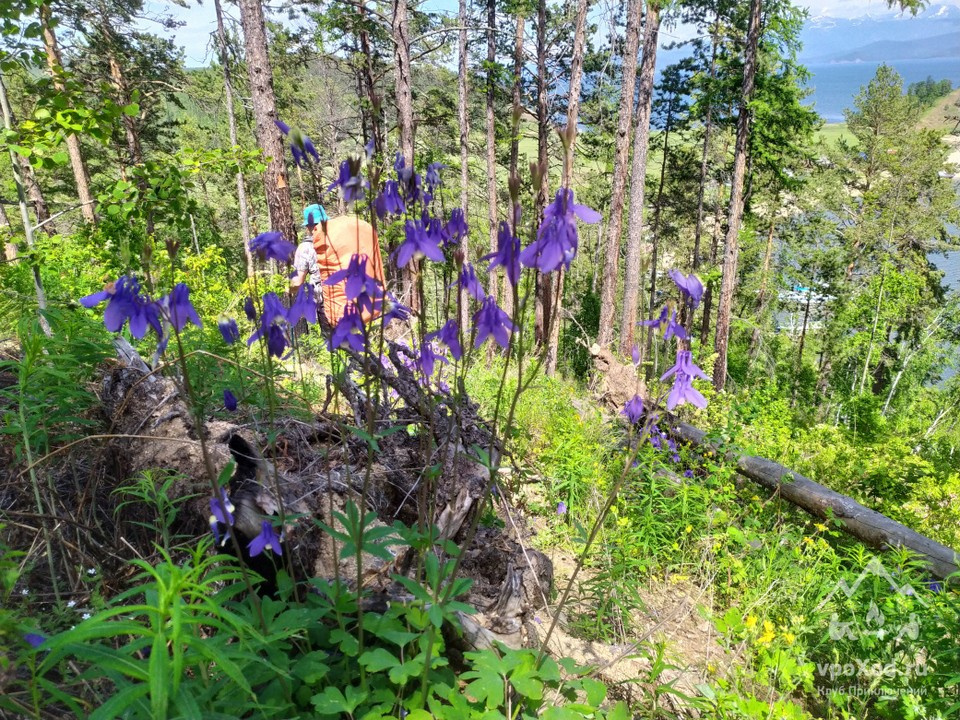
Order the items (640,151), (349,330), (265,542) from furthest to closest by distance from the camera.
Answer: (640,151) → (265,542) → (349,330)

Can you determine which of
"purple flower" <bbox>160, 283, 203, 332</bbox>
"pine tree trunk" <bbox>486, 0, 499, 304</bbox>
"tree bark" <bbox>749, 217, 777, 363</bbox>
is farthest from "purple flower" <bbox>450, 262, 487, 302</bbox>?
"tree bark" <bbox>749, 217, 777, 363</bbox>

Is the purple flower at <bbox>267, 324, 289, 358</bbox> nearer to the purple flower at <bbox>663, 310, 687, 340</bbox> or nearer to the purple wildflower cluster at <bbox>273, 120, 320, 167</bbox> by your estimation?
the purple wildflower cluster at <bbox>273, 120, 320, 167</bbox>

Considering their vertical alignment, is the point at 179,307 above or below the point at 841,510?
above

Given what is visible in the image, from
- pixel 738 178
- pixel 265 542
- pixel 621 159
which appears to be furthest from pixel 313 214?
pixel 738 178

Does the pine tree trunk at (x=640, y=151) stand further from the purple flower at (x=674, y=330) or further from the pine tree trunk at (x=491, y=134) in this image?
the purple flower at (x=674, y=330)

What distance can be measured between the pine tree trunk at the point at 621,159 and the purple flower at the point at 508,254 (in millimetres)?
9845

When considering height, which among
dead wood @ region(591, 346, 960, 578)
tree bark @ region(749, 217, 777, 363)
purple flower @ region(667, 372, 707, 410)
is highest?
purple flower @ region(667, 372, 707, 410)

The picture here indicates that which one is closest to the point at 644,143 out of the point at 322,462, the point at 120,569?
the point at 322,462

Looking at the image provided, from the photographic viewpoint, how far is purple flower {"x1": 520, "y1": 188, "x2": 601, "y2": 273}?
1.21 meters

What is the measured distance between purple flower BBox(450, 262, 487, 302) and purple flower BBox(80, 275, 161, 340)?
85 centimetres

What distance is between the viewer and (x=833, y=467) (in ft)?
19.3

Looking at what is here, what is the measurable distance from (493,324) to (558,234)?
373 millimetres

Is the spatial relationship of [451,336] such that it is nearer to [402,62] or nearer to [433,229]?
[433,229]

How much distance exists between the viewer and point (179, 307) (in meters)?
1.39
